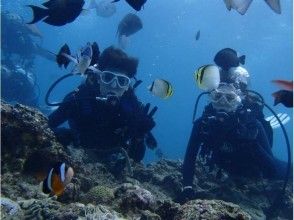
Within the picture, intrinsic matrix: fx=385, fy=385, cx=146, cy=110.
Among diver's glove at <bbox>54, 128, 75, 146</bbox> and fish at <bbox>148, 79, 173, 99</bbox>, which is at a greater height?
fish at <bbox>148, 79, 173, 99</bbox>

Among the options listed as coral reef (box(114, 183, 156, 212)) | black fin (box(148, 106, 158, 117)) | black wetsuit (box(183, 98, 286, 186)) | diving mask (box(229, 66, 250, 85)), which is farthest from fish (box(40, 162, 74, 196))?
diving mask (box(229, 66, 250, 85))

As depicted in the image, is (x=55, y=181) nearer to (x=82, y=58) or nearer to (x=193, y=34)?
(x=82, y=58)

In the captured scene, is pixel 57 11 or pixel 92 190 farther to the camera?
pixel 92 190

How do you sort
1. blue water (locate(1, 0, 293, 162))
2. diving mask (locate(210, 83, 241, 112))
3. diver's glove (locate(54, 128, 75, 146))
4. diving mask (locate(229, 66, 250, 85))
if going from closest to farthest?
diver's glove (locate(54, 128, 75, 146)) → diving mask (locate(210, 83, 241, 112)) → diving mask (locate(229, 66, 250, 85)) → blue water (locate(1, 0, 293, 162))

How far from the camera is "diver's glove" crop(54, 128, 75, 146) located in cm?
651

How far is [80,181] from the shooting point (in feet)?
19.1

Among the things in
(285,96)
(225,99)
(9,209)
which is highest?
(285,96)

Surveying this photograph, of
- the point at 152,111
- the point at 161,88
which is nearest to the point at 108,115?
the point at 152,111

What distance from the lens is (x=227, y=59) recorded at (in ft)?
27.0

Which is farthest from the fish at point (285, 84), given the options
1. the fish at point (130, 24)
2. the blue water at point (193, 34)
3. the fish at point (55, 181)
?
the blue water at point (193, 34)

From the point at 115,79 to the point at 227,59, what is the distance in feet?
8.42

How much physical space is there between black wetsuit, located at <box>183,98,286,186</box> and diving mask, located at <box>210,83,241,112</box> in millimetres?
137

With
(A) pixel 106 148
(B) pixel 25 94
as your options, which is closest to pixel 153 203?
(A) pixel 106 148

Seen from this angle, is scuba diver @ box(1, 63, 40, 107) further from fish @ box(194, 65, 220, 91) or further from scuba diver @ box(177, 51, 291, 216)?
fish @ box(194, 65, 220, 91)
